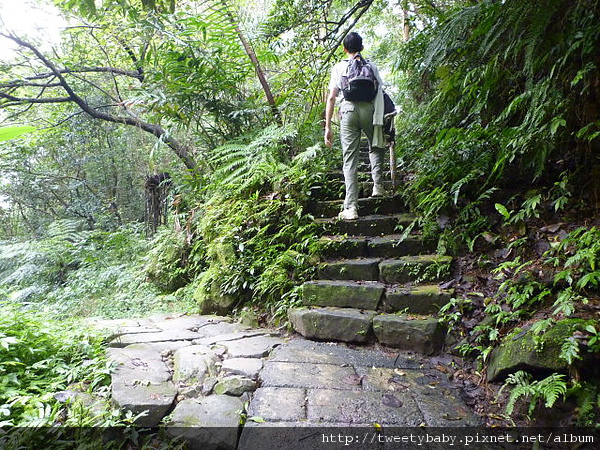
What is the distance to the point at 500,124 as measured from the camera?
10.4 feet

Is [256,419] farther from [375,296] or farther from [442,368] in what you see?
[375,296]

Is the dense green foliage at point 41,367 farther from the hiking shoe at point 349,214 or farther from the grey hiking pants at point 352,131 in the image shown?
the grey hiking pants at point 352,131

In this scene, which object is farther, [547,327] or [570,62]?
[570,62]

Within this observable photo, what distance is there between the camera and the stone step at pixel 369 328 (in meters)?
2.33

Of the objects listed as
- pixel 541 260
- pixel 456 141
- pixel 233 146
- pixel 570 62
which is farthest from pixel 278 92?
pixel 541 260

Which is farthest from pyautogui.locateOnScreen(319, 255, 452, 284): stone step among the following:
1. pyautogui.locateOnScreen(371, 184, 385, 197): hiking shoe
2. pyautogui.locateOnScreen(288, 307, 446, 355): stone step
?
pyautogui.locateOnScreen(371, 184, 385, 197): hiking shoe

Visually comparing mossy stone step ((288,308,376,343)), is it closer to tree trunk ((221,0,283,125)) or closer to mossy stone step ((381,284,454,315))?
mossy stone step ((381,284,454,315))

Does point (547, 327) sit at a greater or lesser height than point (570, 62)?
lesser

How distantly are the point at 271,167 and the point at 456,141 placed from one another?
7.58 feet

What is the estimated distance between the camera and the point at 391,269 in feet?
9.78

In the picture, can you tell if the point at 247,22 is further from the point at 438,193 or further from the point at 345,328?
the point at 345,328

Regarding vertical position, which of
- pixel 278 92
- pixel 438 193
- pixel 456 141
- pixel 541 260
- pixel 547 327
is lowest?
pixel 547 327

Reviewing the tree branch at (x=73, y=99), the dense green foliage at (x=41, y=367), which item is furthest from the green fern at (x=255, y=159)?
the dense green foliage at (x=41, y=367)

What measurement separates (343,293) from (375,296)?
30cm
